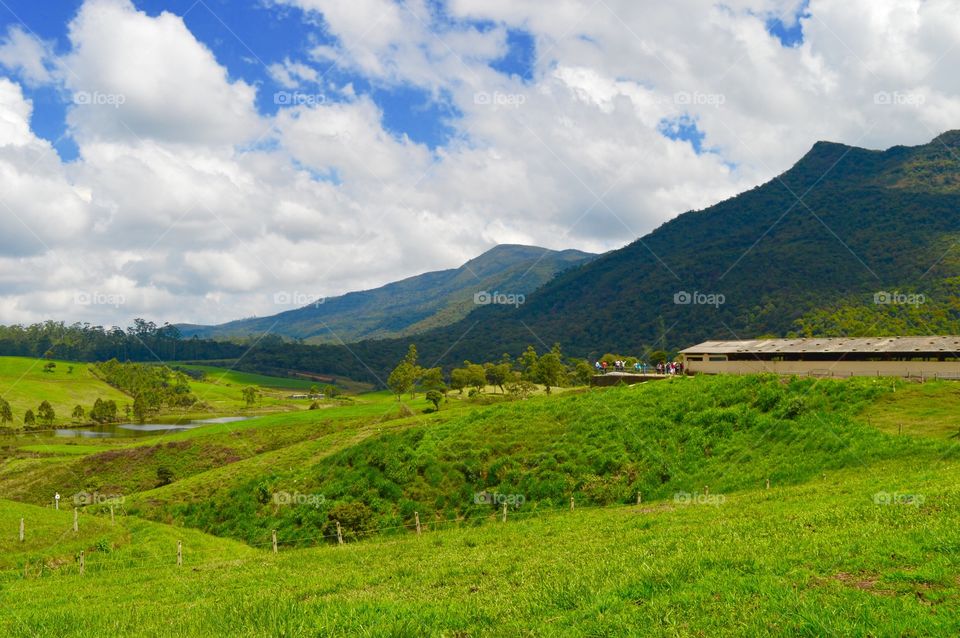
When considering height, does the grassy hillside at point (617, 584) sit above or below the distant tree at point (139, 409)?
above

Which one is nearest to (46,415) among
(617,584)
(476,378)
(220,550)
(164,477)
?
(164,477)

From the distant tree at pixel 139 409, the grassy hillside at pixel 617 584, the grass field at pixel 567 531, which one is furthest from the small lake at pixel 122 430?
the grassy hillside at pixel 617 584

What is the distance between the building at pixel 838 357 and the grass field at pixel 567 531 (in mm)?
10522

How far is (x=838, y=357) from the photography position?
53.2 metres

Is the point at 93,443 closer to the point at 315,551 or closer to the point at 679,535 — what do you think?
the point at 315,551

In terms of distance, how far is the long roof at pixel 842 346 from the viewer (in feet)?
160

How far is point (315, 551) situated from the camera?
28125mm

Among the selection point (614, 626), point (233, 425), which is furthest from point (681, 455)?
point (233, 425)

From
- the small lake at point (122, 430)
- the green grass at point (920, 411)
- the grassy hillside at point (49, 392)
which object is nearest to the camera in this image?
the green grass at point (920, 411)

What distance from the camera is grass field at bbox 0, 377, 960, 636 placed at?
465 inches

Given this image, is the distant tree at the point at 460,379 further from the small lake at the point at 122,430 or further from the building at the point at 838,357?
the building at the point at 838,357

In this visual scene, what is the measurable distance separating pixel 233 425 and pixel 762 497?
95.9m

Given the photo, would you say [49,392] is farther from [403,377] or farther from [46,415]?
[403,377]

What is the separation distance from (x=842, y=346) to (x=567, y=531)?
43.6 m
